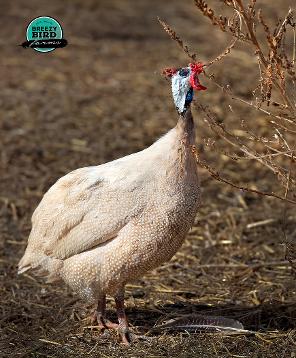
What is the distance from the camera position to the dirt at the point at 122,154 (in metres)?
A: 4.04

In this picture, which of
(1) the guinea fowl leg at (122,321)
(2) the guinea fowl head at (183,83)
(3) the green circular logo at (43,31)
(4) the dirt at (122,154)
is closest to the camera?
(2) the guinea fowl head at (183,83)

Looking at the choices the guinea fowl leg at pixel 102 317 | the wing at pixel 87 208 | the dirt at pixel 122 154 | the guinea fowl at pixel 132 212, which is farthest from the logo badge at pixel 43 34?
the guinea fowl leg at pixel 102 317

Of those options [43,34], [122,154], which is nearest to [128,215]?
[43,34]

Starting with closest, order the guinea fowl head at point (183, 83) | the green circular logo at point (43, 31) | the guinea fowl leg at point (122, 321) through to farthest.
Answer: the guinea fowl head at point (183, 83)
the guinea fowl leg at point (122, 321)
the green circular logo at point (43, 31)

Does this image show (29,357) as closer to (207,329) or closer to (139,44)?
(207,329)

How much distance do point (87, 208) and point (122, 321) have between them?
0.61 m

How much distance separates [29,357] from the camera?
3.81 m

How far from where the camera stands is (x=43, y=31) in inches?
207

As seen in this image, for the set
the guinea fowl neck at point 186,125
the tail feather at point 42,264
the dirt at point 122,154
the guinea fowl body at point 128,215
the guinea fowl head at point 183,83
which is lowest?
the dirt at point 122,154

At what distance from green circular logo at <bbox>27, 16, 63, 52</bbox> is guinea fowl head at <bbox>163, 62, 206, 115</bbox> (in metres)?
1.65

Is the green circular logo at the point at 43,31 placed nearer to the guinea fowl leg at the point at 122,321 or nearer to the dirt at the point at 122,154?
the dirt at the point at 122,154

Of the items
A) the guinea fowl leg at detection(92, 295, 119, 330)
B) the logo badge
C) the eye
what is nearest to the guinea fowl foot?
the guinea fowl leg at detection(92, 295, 119, 330)

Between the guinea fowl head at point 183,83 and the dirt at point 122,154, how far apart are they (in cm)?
27

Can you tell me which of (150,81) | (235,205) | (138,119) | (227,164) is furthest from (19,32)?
(235,205)
